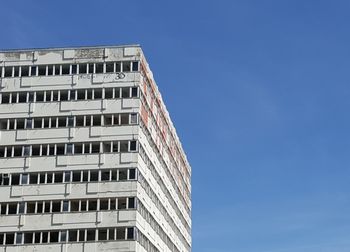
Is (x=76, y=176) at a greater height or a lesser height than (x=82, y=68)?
lesser

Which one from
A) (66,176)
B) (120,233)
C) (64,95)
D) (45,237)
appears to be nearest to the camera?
(120,233)

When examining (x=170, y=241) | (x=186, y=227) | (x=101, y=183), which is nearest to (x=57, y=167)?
(x=101, y=183)

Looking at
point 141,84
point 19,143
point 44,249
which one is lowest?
point 44,249

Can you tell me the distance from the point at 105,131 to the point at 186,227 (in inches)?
1813

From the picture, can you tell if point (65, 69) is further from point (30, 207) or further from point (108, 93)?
point (30, 207)

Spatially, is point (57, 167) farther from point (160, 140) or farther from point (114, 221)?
point (160, 140)

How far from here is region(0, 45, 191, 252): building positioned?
86.0 metres

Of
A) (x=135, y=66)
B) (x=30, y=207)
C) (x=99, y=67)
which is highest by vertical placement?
(x=99, y=67)

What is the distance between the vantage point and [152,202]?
96.5 m

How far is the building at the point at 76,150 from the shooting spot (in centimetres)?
8600

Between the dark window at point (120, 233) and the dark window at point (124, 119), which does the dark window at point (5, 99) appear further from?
the dark window at point (120, 233)

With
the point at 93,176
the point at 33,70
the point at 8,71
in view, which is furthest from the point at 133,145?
the point at 8,71

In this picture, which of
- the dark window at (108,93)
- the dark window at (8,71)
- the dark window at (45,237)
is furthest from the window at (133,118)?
the dark window at (8,71)

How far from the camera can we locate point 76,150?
292ft
